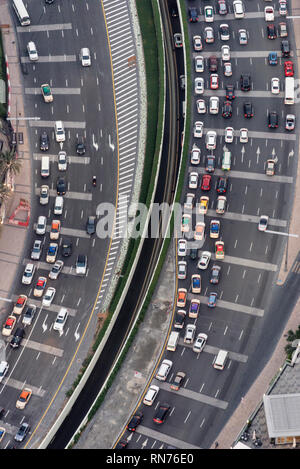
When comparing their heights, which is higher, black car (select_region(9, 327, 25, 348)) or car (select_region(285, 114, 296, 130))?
car (select_region(285, 114, 296, 130))

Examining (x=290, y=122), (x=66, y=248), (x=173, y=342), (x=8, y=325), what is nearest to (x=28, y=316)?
(x=8, y=325)

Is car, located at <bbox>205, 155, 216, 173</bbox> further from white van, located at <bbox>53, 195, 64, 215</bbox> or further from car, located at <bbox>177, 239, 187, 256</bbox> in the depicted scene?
white van, located at <bbox>53, 195, 64, 215</bbox>

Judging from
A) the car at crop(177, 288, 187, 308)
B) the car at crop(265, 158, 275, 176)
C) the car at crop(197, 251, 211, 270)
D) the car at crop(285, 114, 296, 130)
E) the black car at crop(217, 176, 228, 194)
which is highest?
the car at crop(285, 114, 296, 130)

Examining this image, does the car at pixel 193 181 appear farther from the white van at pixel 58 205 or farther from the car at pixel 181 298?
the white van at pixel 58 205

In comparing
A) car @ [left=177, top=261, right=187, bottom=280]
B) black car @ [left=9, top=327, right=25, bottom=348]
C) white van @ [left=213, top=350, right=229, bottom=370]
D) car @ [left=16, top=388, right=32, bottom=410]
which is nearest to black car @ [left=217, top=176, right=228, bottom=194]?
car @ [left=177, top=261, right=187, bottom=280]

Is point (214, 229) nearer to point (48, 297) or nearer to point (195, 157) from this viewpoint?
point (195, 157)
